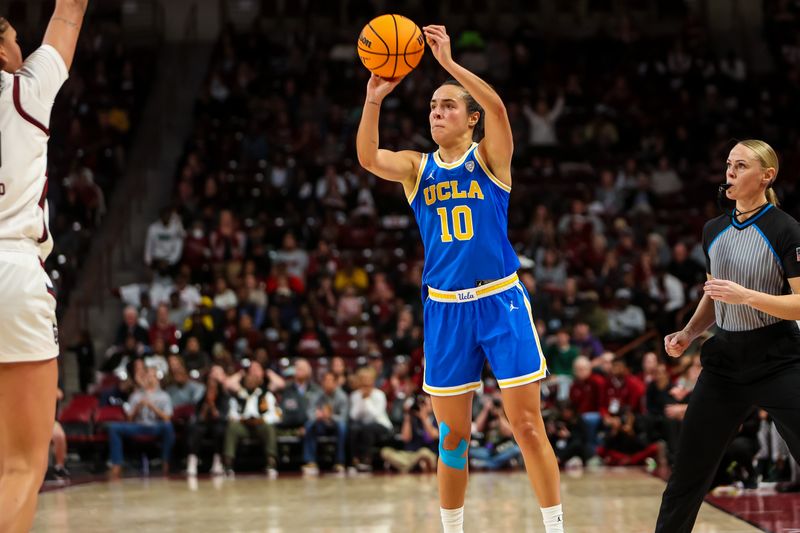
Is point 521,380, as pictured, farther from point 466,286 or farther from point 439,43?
point 439,43

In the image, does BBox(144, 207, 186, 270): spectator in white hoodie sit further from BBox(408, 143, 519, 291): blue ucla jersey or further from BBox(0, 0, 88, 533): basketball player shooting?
BBox(0, 0, 88, 533): basketball player shooting

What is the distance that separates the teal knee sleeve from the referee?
1012 millimetres

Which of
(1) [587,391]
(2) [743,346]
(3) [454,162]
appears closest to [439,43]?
(3) [454,162]

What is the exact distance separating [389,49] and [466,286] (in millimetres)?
1327

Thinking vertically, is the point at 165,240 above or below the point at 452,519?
above

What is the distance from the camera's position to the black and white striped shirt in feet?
15.8

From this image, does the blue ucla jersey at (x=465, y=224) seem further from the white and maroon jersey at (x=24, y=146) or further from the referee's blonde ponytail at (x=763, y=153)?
the white and maroon jersey at (x=24, y=146)

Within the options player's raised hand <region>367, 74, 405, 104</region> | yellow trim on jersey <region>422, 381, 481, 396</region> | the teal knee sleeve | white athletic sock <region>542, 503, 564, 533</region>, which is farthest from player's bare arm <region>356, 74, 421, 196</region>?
white athletic sock <region>542, 503, 564, 533</region>

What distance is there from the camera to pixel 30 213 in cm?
387

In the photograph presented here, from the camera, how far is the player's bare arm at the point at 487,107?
5047mm

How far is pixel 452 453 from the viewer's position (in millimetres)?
5316

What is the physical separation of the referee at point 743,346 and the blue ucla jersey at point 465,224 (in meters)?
0.98

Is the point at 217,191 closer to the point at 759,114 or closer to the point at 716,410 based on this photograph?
the point at 759,114

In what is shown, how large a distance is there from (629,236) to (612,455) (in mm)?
4256
